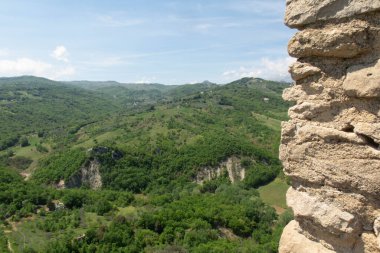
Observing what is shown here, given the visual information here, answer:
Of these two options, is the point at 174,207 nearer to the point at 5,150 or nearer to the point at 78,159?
the point at 78,159

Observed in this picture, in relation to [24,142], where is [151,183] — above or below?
below

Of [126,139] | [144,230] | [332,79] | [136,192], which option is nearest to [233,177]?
[136,192]

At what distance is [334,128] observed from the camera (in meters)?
7.10

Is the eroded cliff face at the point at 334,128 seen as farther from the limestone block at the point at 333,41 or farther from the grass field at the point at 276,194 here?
the grass field at the point at 276,194

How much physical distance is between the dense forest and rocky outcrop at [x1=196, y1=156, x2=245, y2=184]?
0.31 metres

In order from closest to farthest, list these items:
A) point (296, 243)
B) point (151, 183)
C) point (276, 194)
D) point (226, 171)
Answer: point (296, 243) < point (276, 194) < point (151, 183) < point (226, 171)

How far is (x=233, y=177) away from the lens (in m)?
115

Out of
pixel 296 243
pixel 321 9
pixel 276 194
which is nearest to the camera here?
pixel 321 9

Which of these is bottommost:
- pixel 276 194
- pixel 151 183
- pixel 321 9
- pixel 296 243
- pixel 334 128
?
pixel 151 183

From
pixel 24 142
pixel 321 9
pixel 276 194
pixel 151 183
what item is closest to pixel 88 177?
pixel 151 183

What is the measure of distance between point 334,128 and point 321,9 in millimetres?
2244

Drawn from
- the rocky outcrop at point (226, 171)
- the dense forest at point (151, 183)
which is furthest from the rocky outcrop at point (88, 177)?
the rocky outcrop at point (226, 171)

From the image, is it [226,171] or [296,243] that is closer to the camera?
[296,243]

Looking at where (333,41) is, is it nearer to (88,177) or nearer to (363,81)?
(363,81)
